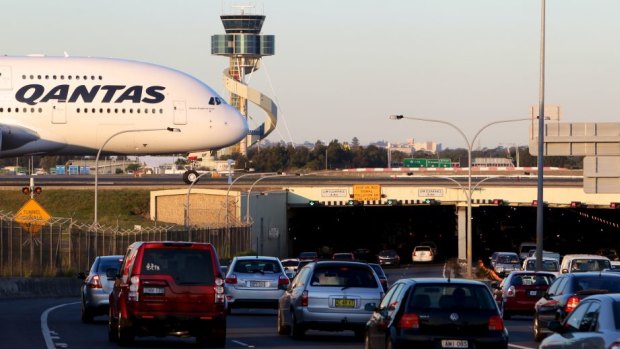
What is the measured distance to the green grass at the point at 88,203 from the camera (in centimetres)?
8014

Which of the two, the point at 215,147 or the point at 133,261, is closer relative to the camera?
the point at 133,261

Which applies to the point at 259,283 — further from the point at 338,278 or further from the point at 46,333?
the point at 338,278

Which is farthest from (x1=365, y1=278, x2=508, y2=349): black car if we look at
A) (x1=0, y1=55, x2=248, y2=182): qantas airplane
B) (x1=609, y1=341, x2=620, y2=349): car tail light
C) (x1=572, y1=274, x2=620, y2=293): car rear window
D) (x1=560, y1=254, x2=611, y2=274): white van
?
(x1=0, y1=55, x2=248, y2=182): qantas airplane

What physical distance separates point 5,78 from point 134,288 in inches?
1631

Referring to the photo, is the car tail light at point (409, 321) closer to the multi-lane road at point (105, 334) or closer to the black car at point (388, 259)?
the multi-lane road at point (105, 334)

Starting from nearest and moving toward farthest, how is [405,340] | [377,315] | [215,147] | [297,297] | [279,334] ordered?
[405,340], [377,315], [297,297], [279,334], [215,147]

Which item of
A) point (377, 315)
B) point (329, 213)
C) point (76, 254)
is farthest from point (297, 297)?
point (329, 213)

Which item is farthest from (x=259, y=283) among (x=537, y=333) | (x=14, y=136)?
(x=14, y=136)

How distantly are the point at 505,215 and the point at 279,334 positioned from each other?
8993cm

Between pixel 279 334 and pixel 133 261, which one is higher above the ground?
pixel 133 261

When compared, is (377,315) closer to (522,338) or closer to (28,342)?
(28,342)

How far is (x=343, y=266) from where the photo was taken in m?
26.2

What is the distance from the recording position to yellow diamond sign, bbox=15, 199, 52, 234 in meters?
50.3

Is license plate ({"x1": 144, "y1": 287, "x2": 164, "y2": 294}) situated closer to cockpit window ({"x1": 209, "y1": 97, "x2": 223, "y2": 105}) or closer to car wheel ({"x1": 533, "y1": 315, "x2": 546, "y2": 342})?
car wheel ({"x1": 533, "y1": 315, "x2": 546, "y2": 342})
